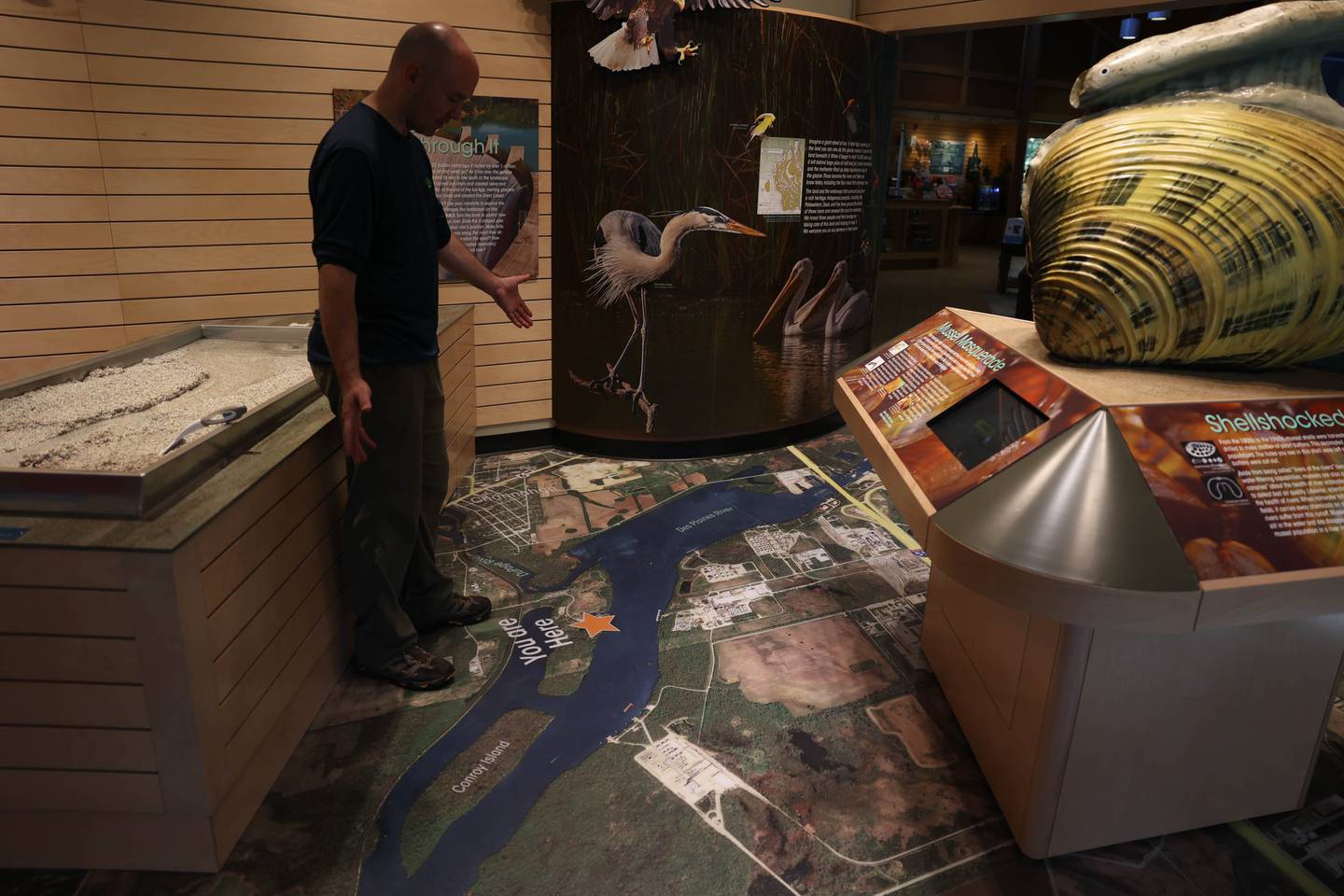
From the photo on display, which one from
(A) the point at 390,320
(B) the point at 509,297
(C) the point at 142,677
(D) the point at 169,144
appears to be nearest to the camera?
(C) the point at 142,677

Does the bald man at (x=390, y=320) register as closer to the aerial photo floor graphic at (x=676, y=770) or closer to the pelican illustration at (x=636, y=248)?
the aerial photo floor graphic at (x=676, y=770)

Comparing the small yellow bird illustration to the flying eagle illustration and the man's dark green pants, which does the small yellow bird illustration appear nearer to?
the flying eagle illustration

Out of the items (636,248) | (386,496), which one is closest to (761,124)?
(636,248)

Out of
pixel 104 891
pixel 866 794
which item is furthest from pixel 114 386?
pixel 866 794

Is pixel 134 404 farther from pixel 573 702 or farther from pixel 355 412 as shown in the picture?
pixel 573 702

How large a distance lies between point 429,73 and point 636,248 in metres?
2.07

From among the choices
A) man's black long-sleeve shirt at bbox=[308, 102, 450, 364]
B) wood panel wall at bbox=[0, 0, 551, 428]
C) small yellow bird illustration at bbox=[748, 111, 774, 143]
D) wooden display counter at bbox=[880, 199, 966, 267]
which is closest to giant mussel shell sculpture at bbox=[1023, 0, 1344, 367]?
man's black long-sleeve shirt at bbox=[308, 102, 450, 364]

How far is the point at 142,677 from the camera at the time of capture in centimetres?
152

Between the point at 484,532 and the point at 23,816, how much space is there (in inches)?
71.9

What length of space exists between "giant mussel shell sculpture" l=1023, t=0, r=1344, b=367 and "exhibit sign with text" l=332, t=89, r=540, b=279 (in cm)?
269

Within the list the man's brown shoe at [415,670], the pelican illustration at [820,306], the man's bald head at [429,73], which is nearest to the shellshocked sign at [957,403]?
the man's bald head at [429,73]

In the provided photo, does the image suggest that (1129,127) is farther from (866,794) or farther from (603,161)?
(603,161)

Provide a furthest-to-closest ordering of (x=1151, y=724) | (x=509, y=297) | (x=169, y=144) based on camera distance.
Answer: (x=169, y=144), (x=509, y=297), (x=1151, y=724)

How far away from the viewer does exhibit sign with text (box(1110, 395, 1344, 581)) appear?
1326 mm
